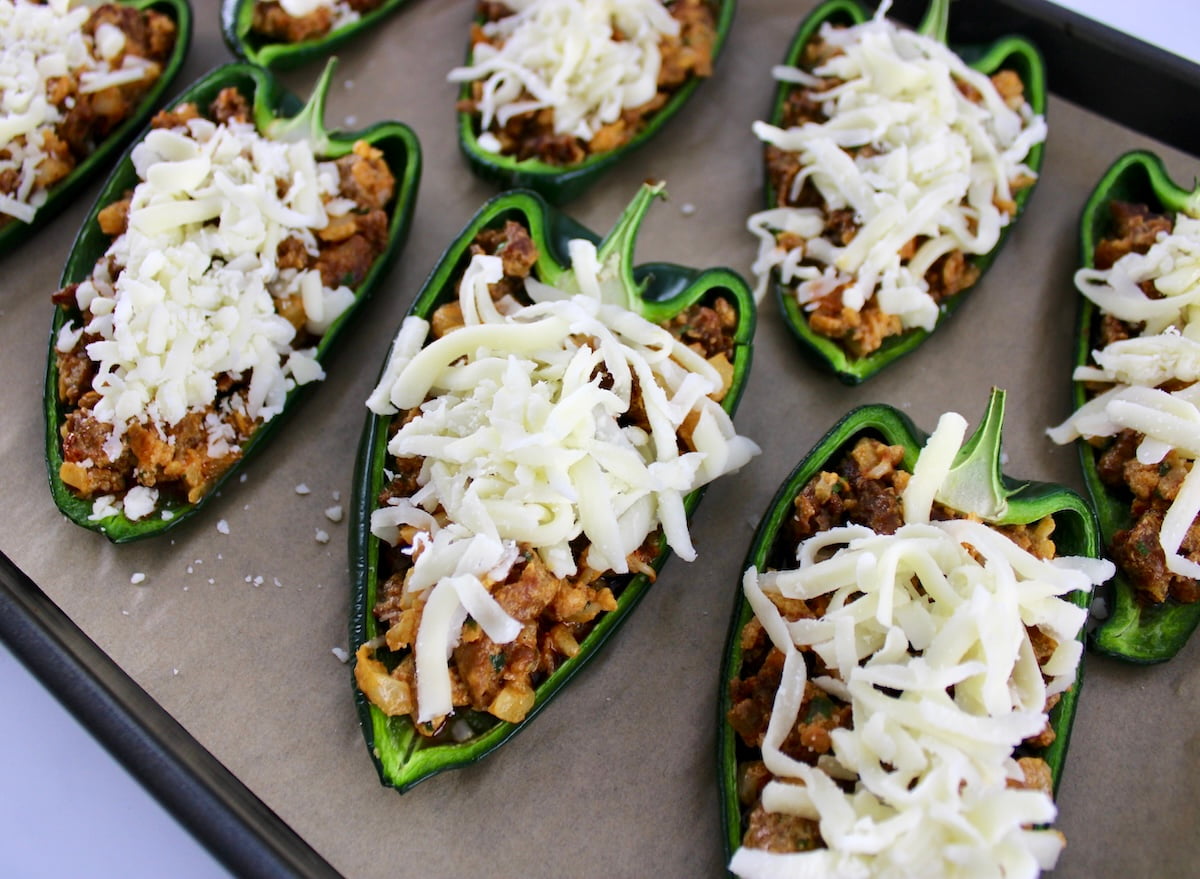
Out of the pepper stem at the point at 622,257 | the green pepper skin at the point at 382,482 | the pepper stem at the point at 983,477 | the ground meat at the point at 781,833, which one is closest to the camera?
the ground meat at the point at 781,833

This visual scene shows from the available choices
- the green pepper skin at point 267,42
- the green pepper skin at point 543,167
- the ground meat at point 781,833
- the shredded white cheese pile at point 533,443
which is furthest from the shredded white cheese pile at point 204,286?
the ground meat at point 781,833

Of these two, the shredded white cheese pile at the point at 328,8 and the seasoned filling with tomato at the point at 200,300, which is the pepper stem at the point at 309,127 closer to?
the seasoned filling with tomato at the point at 200,300

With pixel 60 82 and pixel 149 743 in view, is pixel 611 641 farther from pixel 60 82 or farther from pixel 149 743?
pixel 60 82

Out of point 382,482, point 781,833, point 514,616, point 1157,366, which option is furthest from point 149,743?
point 1157,366

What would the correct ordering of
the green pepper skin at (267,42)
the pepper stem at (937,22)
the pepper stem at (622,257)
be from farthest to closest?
the green pepper skin at (267,42) < the pepper stem at (937,22) < the pepper stem at (622,257)

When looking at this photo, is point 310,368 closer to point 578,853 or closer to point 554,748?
point 554,748

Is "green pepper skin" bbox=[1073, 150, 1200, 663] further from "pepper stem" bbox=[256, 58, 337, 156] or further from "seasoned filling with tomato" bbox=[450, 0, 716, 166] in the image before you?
"pepper stem" bbox=[256, 58, 337, 156]
